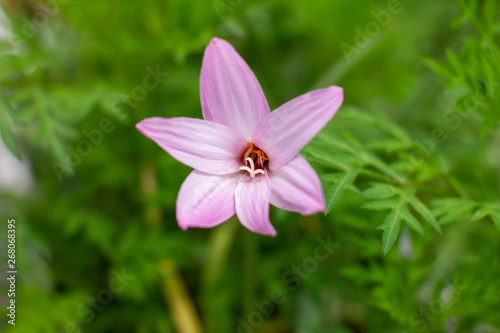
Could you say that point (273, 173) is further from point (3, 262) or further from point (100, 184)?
point (3, 262)

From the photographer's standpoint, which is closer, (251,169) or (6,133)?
(251,169)

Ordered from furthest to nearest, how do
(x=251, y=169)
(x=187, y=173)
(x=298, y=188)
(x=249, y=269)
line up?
(x=187, y=173) → (x=249, y=269) → (x=251, y=169) → (x=298, y=188)

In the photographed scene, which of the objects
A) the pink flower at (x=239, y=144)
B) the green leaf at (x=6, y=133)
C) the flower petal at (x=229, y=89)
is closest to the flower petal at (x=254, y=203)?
the pink flower at (x=239, y=144)

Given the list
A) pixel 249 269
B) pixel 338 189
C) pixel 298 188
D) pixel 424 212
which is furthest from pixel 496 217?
pixel 249 269

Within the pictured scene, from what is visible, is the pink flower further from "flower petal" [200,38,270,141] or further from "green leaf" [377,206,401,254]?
"green leaf" [377,206,401,254]

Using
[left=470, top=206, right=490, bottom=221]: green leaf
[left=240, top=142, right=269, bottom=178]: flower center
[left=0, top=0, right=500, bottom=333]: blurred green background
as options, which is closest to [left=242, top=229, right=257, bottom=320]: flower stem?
[left=0, top=0, right=500, bottom=333]: blurred green background

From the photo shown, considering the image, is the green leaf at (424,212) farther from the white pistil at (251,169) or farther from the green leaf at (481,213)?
the white pistil at (251,169)

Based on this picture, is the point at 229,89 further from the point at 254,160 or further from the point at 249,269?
the point at 249,269
